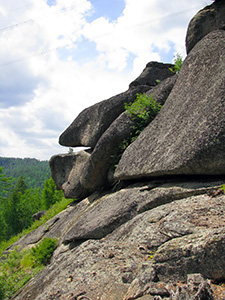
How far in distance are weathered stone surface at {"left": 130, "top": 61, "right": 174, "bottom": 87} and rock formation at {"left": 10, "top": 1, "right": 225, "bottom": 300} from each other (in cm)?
197

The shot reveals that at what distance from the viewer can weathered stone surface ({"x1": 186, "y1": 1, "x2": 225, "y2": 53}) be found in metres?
10.1

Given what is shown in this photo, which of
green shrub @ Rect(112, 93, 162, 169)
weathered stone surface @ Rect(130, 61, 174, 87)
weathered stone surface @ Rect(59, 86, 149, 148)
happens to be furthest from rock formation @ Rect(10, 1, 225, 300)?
weathered stone surface @ Rect(130, 61, 174, 87)

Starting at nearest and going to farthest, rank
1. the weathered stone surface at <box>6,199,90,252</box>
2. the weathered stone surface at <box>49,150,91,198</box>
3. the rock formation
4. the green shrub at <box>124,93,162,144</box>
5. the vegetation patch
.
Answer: the rock formation
the vegetation patch
the green shrub at <box>124,93,162,144</box>
the weathered stone surface at <box>6,199,90,252</box>
the weathered stone surface at <box>49,150,91,198</box>

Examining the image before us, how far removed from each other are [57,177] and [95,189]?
16.6 feet

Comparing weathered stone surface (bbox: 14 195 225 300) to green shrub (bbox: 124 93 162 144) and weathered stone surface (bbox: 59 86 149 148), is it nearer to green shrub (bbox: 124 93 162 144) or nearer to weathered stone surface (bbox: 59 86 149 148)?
green shrub (bbox: 124 93 162 144)

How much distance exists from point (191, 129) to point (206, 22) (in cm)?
613

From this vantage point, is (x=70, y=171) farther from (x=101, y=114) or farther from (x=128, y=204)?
(x=128, y=204)

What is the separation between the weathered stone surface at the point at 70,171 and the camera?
15352 millimetres

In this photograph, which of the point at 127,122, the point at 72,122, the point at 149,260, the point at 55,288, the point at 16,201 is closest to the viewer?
the point at 149,260

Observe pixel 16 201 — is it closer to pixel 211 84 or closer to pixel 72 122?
pixel 72 122

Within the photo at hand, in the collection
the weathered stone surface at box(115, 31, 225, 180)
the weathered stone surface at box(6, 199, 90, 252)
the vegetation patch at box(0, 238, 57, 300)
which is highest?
the weathered stone surface at box(115, 31, 225, 180)

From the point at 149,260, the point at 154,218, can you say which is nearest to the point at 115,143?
the point at 154,218

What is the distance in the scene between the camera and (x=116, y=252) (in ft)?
20.0

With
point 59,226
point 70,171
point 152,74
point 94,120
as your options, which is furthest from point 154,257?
point 70,171
